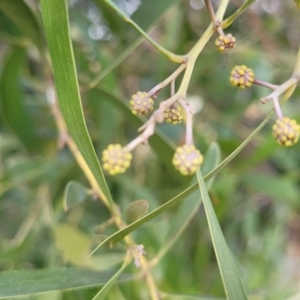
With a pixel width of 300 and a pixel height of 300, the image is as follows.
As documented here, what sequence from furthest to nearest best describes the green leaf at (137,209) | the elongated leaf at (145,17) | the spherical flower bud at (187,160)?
the elongated leaf at (145,17), the green leaf at (137,209), the spherical flower bud at (187,160)

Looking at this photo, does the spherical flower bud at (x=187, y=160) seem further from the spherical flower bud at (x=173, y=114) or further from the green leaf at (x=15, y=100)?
the green leaf at (x=15, y=100)

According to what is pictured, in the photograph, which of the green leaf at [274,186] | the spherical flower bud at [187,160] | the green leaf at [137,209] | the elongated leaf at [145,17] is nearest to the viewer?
the spherical flower bud at [187,160]

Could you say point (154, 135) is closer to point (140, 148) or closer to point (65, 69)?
point (65, 69)

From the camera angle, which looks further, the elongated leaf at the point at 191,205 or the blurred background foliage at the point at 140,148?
the blurred background foliage at the point at 140,148

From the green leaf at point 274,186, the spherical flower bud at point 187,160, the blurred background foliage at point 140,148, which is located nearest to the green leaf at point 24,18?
the blurred background foliage at point 140,148

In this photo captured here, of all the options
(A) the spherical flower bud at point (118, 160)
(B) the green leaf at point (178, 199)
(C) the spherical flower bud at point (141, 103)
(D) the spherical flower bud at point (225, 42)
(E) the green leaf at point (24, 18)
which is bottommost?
(B) the green leaf at point (178, 199)

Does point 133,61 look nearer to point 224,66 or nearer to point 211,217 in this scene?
point 224,66

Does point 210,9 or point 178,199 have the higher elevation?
point 210,9

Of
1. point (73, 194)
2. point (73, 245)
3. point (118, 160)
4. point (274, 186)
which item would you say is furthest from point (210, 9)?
point (274, 186)
